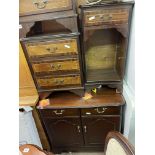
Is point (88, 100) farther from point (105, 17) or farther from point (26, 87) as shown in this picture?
point (105, 17)

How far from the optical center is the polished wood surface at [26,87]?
1.67m

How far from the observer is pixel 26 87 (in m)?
1.80

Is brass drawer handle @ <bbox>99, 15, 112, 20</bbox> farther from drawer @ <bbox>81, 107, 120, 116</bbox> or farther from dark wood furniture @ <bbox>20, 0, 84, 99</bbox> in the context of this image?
drawer @ <bbox>81, 107, 120, 116</bbox>

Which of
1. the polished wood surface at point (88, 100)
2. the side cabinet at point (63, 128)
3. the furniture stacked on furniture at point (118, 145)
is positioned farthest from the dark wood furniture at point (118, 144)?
the side cabinet at point (63, 128)

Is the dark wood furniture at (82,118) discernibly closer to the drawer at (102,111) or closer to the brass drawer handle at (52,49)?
the drawer at (102,111)

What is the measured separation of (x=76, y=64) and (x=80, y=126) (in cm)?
69

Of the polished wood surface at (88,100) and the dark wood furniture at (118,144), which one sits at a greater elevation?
the dark wood furniture at (118,144)

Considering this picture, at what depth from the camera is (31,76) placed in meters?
1.71

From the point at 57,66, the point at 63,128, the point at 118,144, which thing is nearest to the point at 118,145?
the point at 118,144

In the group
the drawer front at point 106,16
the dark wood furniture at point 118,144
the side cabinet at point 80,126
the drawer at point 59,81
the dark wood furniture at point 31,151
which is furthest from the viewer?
the side cabinet at point 80,126

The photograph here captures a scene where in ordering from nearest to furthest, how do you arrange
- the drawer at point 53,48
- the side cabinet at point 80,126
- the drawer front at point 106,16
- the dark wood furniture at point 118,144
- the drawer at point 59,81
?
the dark wood furniture at point 118,144
the drawer front at point 106,16
the drawer at point 53,48
the drawer at point 59,81
the side cabinet at point 80,126

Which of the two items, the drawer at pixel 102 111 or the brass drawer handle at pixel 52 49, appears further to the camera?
the drawer at pixel 102 111
